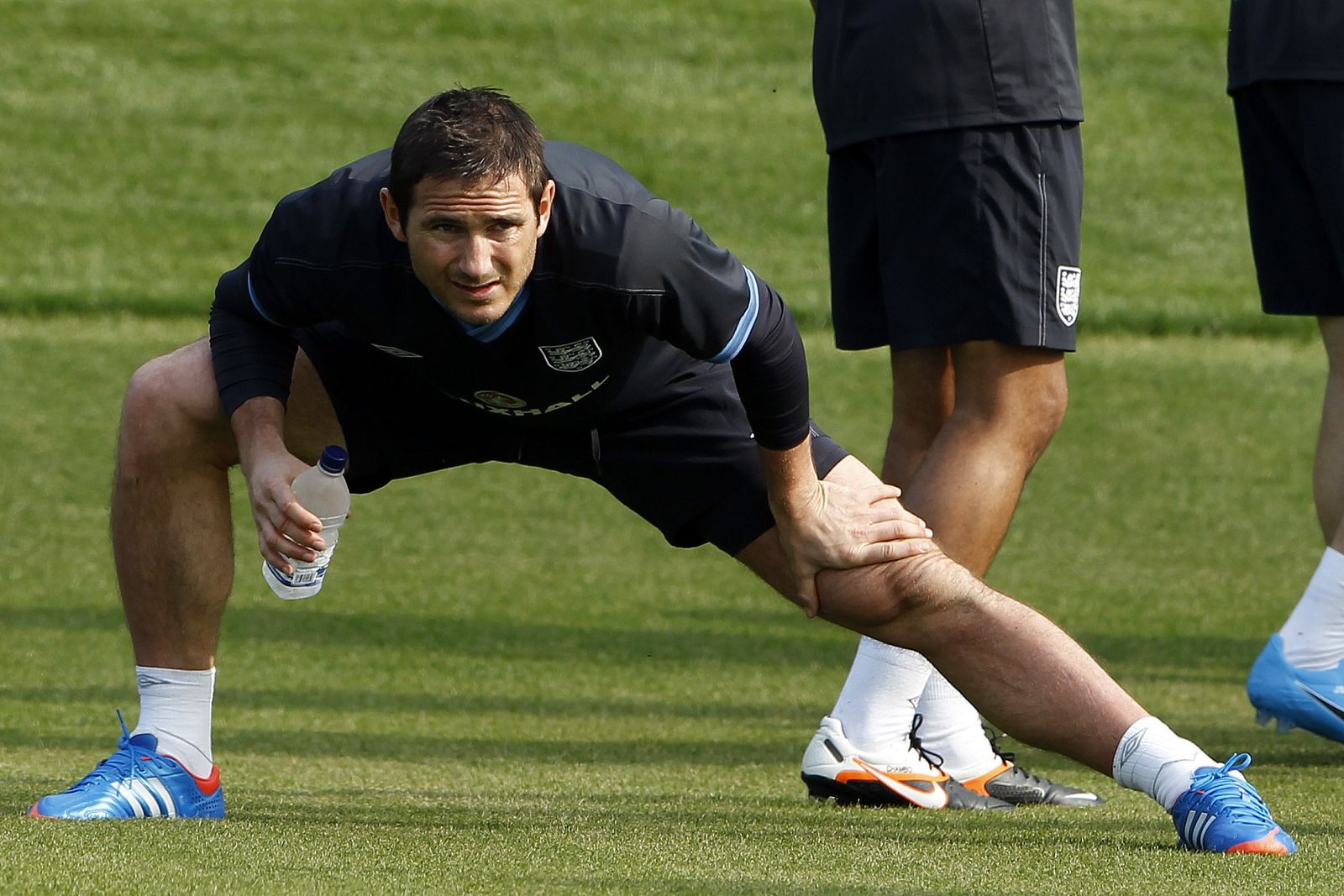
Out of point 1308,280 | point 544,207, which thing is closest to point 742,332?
point 544,207

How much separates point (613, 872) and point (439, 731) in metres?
2.04

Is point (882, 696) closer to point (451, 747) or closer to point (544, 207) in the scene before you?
point (451, 747)

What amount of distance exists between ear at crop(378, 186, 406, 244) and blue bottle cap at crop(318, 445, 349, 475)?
0.43 metres

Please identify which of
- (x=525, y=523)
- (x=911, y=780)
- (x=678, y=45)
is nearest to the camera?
(x=911, y=780)

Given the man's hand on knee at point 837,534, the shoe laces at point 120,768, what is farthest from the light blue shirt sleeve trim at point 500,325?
the shoe laces at point 120,768

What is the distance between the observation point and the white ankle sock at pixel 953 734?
432 centimetres

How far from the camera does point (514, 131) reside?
133 inches

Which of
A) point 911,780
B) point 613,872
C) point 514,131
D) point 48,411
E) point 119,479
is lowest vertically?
point 48,411

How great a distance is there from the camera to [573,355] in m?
3.54

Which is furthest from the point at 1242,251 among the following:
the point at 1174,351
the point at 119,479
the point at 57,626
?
the point at 119,479

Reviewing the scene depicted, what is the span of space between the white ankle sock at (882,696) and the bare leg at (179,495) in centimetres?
123

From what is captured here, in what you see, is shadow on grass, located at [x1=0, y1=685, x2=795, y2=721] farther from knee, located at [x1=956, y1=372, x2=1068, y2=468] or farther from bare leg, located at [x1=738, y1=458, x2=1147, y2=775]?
bare leg, located at [x1=738, y1=458, x2=1147, y2=775]

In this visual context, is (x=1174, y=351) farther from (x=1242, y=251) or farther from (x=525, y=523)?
(x=525, y=523)

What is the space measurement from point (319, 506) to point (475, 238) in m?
0.66
